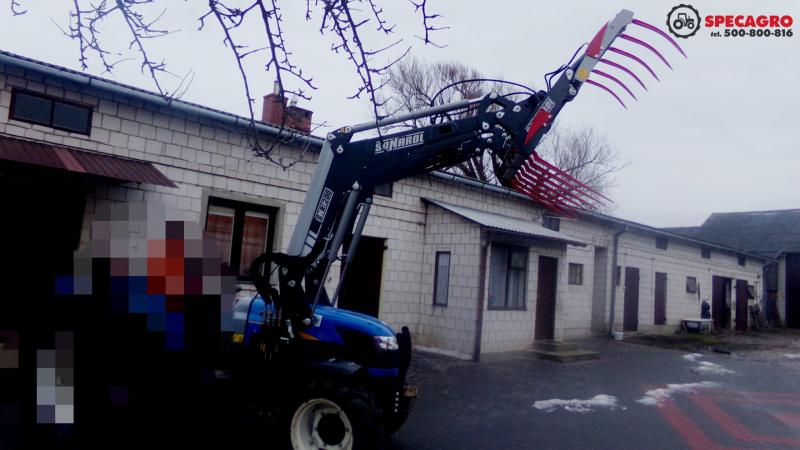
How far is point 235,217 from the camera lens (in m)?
9.60

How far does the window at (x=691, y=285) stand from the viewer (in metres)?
21.8

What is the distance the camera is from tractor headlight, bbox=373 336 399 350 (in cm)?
511

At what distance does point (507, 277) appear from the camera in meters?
12.9

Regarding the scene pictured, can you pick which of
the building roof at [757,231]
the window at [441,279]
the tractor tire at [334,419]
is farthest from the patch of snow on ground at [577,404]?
the building roof at [757,231]

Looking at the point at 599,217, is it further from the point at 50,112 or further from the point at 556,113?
the point at 50,112

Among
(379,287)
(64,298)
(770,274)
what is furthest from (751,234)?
(64,298)

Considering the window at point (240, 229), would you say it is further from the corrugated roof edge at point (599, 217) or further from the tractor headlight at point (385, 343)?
the tractor headlight at point (385, 343)

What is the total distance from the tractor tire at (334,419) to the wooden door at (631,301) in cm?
1593

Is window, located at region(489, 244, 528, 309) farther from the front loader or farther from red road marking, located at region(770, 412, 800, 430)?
the front loader

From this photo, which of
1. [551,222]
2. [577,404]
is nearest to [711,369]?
[551,222]

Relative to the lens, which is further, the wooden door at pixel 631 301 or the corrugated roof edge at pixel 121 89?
the wooden door at pixel 631 301

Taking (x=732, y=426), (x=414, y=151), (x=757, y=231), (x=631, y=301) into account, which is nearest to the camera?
(x=414, y=151)

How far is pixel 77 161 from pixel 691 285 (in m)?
21.7

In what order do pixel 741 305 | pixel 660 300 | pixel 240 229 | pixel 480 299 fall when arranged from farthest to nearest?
pixel 741 305 → pixel 660 300 → pixel 480 299 → pixel 240 229
